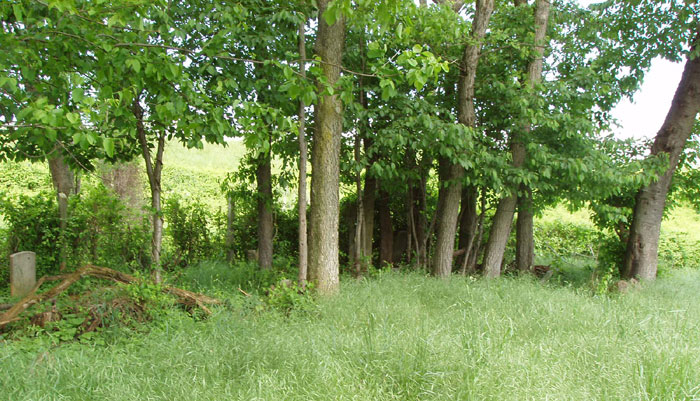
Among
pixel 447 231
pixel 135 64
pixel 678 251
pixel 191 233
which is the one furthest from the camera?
pixel 678 251

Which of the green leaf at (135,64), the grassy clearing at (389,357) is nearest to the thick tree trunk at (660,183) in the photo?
the grassy clearing at (389,357)

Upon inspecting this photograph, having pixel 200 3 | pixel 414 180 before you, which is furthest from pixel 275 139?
pixel 414 180

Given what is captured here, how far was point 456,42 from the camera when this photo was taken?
6.92 meters

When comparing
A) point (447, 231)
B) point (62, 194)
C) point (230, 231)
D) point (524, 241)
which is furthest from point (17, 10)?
point (524, 241)

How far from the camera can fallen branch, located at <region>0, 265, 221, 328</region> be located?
4977 millimetres

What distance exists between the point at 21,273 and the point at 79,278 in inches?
53.0

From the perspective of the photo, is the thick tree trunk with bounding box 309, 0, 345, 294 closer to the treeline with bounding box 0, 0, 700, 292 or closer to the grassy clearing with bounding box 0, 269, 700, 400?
the treeline with bounding box 0, 0, 700, 292

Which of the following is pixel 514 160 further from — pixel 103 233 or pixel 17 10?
pixel 103 233

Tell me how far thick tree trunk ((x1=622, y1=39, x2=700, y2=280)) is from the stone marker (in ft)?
33.2

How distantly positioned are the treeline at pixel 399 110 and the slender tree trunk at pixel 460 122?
27 millimetres

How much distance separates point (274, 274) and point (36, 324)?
320cm

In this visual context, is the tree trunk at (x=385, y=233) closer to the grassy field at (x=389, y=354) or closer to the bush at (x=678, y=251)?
the grassy field at (x=389, y=354)

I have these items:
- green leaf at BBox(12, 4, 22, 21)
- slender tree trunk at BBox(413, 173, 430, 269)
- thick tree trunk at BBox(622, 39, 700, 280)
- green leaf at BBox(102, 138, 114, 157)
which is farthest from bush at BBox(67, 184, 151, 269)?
thick tree trunk at BBox(622, 39, 700, 280)

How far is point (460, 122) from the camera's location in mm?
7176
